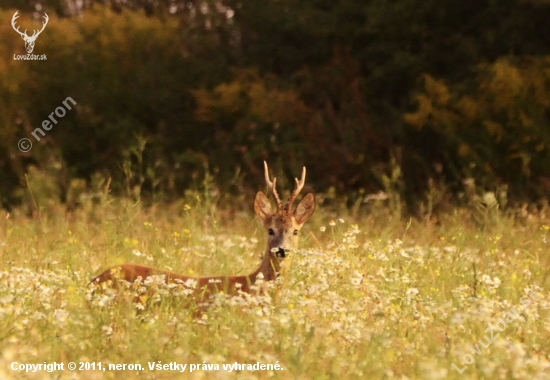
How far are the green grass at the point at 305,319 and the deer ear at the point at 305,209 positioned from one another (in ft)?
1.10

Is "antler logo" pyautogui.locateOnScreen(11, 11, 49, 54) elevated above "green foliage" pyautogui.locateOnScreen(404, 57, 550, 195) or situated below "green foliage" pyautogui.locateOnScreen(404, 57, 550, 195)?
above

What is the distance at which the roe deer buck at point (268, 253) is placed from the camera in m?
6.23

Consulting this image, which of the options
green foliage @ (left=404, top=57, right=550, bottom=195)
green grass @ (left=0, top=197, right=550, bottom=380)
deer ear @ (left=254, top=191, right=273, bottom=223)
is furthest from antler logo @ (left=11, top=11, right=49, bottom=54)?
deer ear @ (left=254, top=191, right=273, bottom=223)

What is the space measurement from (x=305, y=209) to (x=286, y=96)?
333 inches

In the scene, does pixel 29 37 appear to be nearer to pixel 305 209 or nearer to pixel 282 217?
pixel 305 209

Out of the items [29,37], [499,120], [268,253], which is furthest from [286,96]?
[268,253]

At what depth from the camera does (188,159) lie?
16.0 m

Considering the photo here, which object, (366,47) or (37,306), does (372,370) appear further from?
(366,47)

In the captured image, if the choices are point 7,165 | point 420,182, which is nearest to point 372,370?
point 420,182

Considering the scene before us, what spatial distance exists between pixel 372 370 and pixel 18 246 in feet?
13.2

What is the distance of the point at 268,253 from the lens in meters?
6.62

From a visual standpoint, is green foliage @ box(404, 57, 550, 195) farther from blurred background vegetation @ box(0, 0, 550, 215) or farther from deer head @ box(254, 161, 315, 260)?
deer head @ box(254, 161, 315, 260)

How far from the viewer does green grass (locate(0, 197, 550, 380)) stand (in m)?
4.74

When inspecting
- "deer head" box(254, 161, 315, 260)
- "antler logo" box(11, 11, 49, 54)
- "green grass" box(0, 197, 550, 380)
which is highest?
"antler logo" box(11, 11, 49, 54)
